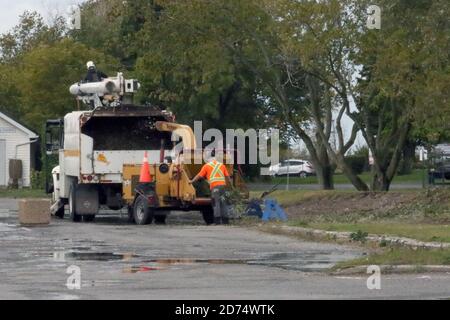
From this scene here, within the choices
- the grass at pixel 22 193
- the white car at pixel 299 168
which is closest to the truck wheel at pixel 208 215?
the grass at pixel 22 193

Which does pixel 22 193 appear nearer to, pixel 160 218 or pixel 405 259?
pixel 160 218

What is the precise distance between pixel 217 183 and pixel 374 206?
576 centimetres

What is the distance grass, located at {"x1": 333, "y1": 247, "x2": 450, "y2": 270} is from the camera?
55.8 ft

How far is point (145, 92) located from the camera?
56.7 m

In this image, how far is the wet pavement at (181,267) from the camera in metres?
14.4

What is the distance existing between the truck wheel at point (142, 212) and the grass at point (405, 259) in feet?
38.4

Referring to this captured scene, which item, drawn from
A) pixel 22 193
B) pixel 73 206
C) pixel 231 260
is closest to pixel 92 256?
pixel 231 260

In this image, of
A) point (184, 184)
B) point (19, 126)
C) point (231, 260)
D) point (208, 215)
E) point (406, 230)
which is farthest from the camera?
point (19, 126)

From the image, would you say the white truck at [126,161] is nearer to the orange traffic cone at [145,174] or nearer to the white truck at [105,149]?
the white truck at [105,149]

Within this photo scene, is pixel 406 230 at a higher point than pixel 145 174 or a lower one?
lower

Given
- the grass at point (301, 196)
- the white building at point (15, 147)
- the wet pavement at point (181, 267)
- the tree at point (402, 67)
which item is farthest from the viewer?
the white building at point (15, 147)

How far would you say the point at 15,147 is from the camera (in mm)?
60406

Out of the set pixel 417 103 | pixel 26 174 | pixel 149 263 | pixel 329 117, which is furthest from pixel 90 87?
pixel 26 174
